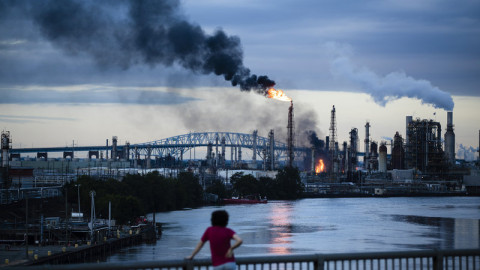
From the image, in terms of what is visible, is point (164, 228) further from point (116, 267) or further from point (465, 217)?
point (116, 267)

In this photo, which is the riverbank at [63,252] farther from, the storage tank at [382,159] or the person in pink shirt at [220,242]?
the storage tank at [382,159]

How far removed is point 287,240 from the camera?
45.7m

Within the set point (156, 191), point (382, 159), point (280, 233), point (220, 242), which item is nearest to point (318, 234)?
point (280, 233)

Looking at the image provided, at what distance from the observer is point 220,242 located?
6625 mm

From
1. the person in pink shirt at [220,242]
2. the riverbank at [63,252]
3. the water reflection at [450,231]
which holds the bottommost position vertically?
the water reflection at [450,231]

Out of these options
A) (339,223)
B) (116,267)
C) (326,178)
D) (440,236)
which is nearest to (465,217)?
(339,223)

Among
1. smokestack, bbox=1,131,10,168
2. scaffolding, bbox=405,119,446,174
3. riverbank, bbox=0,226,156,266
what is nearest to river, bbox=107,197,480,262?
riverbank, bbox=0,226,156,266

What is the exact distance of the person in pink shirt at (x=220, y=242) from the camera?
6.62 m

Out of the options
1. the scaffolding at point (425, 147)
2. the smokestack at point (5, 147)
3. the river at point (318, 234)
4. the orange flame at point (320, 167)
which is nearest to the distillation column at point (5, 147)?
the smokestack at point (5, 147)

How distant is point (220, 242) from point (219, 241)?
0.02 metres

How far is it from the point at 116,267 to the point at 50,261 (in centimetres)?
2706

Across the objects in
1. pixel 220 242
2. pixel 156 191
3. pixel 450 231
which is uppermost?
pixel 220 242

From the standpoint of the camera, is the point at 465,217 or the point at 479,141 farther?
the point at 479,141

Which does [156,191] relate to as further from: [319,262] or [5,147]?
[319,262]
